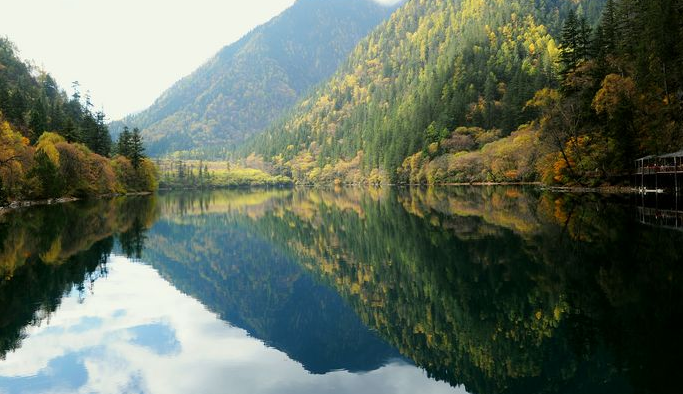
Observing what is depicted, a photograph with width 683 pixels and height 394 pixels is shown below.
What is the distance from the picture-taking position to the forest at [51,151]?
61906 millimetres

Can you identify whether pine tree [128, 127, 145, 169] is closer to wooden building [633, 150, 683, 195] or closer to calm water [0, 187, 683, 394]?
calm water [0, 187, 683, 394]

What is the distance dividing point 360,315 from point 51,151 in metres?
73.3

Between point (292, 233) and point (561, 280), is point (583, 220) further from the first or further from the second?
point (292, 233)

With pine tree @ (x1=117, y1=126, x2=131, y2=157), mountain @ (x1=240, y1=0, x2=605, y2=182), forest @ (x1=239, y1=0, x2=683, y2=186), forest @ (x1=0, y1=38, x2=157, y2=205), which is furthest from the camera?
mountain @ (x1=240, y1=0, x2=605, y2=182)

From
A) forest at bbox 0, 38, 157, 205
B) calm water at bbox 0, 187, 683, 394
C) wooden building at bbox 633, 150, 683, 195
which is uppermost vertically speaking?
forest at bbox 0, 38, 157, 205

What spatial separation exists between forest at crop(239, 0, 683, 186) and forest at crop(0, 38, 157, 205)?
66.9m

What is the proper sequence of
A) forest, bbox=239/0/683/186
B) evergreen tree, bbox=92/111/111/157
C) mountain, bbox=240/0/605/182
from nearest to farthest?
1. forest, bbox=239/0/683/186
2. evergreen tree, bbox=92/111/111/157
3. mountain, bbox=240/0/605/182

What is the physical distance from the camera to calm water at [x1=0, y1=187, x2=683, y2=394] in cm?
1014

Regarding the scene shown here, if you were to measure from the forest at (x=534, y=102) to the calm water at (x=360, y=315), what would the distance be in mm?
28352

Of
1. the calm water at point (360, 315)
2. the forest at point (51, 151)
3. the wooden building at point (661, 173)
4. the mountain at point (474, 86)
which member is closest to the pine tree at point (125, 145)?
the forest at point (51, 151)

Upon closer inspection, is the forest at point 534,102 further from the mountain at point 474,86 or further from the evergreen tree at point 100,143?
the evergreen tree at point 100,143

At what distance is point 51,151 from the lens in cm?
7294

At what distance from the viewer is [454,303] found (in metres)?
14.6

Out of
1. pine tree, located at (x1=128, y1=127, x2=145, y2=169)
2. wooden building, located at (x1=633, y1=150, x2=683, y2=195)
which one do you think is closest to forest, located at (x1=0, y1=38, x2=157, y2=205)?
pine tree, located at (x1=128, y1=127, x2=145, y2=169)
